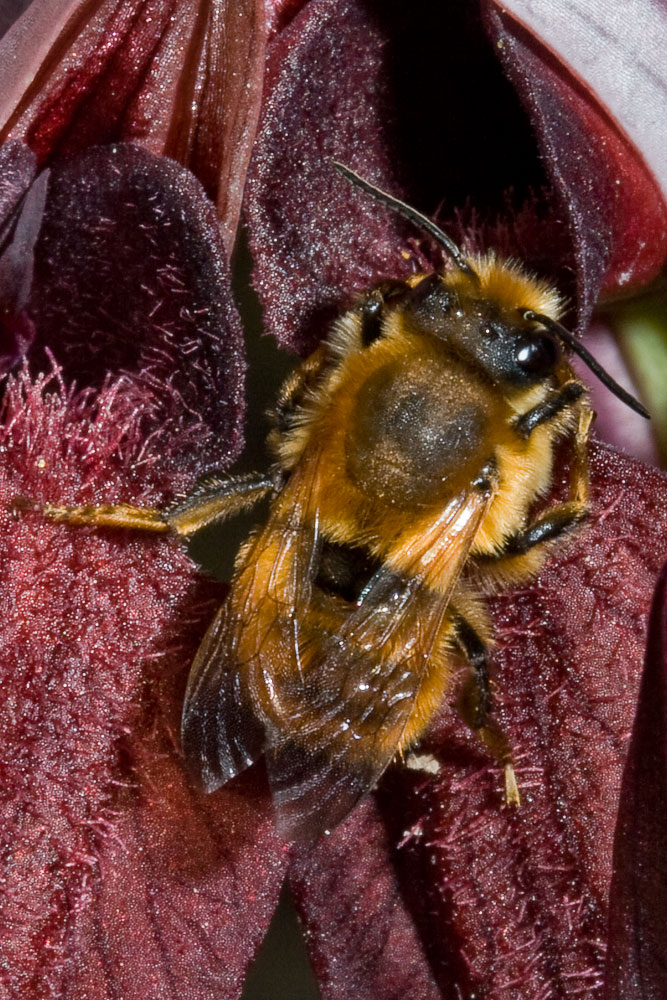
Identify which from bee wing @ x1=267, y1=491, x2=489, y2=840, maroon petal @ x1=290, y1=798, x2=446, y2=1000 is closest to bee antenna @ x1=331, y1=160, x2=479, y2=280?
bee wing @ x1=267, y1=491, x2=489, y2=840

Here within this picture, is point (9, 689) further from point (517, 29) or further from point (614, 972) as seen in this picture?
point (517, 29)

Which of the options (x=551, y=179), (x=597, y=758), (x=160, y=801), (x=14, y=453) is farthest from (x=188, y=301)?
(x=597, y=758)

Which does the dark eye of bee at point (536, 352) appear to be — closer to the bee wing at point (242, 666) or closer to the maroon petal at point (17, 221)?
the bee wing at point (242, 666)

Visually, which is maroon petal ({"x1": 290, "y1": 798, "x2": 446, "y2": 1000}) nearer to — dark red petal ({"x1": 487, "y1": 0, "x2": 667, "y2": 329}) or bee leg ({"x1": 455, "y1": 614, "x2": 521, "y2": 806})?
bee leg ({"x1": 455, "y1": 614, "x2": 521, "y2": 806})

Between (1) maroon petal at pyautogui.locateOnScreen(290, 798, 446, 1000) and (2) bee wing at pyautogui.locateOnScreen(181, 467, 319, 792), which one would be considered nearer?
(2) bee wing at pyautogui.locateOnScreen(181, 467, 319, 792)

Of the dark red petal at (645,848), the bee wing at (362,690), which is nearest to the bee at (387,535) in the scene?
the bee wing at (362,690)
